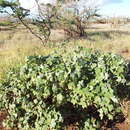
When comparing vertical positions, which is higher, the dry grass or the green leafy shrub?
the green leafy shrub

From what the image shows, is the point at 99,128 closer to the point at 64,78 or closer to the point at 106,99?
the point at 106,99

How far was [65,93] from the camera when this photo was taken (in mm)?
5191

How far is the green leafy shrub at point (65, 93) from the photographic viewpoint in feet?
16.3

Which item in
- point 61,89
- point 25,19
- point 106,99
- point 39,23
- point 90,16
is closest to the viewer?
point 106,99

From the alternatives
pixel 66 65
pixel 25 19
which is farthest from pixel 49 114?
pixel 25 19

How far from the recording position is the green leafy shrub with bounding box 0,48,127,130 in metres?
4.96

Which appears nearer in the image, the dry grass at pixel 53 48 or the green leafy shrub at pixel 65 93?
the green leafy shrub at pixel 65 93

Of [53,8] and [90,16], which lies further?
[90,16]

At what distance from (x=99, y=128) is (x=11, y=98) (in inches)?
57.4

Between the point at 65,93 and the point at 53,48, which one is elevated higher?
the point at 65,93

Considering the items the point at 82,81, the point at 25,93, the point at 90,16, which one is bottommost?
the point at 90,16

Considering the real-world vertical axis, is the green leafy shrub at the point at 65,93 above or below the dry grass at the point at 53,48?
above

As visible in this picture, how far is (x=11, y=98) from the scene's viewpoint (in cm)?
559

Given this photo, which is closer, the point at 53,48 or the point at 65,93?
the point at 65,93
